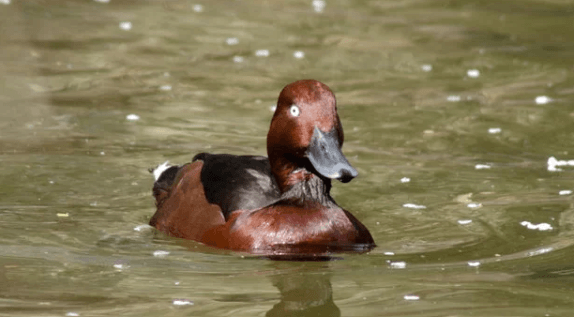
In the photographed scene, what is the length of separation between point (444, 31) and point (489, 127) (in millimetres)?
5235

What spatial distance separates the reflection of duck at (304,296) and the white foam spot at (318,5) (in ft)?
37.5

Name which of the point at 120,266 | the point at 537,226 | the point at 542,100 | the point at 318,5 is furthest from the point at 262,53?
the point at 120,266

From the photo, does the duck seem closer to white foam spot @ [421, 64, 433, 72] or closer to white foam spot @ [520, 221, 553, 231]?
white foam spot @ [520, 221, 553, 231]

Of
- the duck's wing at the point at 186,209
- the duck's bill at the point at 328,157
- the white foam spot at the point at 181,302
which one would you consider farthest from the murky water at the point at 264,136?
the duck's bill at the point at 328,157

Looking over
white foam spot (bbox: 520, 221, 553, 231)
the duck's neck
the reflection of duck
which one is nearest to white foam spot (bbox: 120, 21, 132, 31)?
white foam spot (bbox: 520, 221, 553, 231)

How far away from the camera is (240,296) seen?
6488 mm

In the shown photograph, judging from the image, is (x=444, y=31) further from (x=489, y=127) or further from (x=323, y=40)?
(x=489, y=127)

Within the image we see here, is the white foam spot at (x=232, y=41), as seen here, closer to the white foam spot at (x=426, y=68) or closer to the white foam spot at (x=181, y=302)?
the white foam spot at (x=426, y=68)

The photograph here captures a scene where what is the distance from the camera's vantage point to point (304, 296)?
6613 mm

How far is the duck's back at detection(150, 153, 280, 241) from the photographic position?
300 inches

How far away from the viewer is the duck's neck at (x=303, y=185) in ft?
24.3

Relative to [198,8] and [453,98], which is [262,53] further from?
[198,8]

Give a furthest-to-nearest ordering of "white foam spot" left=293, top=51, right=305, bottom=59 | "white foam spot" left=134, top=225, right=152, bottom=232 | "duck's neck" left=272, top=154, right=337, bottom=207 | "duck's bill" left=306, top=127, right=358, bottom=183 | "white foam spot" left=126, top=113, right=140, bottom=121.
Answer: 1. "white foam spot" left=293, top=51, right=305, bottom=59
2. "white foam spot" left=126, top=113, right=140, bottom=121
3. "white foam spot" left=134, top=225, right=152, bottom=232
4. "duck's neck" left=272, top=154, right=337, bottom=207
5. "duck's bill" left=306, top=127, right=358, bottom=183

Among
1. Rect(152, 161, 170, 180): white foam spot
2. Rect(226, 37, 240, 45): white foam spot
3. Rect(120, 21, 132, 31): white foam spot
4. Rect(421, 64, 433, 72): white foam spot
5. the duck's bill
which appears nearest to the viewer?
the duck's bill
